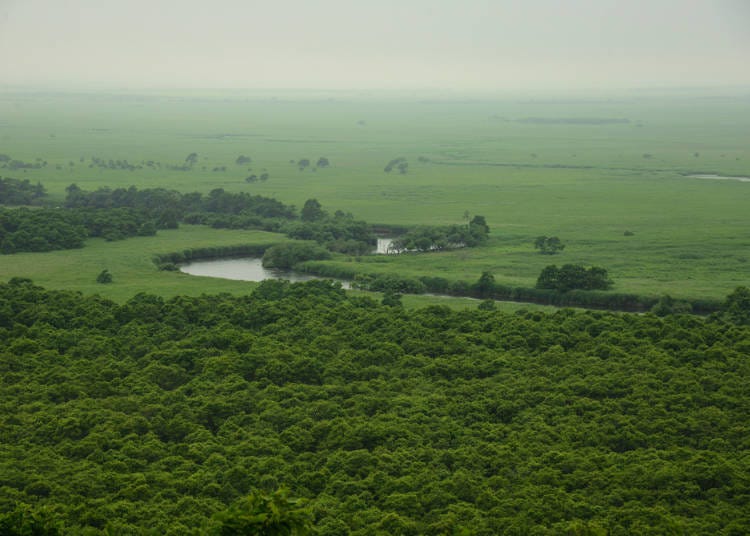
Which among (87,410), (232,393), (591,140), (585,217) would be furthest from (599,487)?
(591,140)

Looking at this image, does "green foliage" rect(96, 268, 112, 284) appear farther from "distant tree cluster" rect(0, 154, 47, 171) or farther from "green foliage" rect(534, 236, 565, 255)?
"distant tree cluster" rect(0, 154, 47, 171)

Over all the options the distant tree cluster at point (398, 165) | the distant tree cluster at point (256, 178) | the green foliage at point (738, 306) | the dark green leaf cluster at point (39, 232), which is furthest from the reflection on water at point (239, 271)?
the distant tree cluster at point (398, 165)

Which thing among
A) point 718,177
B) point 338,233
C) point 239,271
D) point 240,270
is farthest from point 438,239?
point 718,177

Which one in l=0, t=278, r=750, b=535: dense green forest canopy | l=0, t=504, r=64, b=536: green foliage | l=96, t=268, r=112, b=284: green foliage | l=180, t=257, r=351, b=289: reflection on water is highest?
l=0, t=504, r=64, b=536: green foliage

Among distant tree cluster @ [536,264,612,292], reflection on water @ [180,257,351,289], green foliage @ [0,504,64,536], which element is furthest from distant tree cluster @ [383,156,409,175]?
green foliage @ [0,504,64,536]

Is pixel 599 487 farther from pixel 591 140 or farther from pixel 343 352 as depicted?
pixel 591 140
